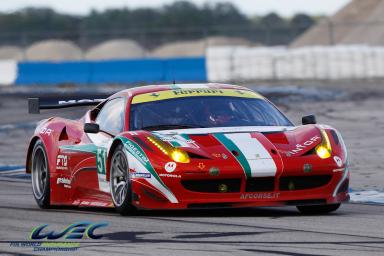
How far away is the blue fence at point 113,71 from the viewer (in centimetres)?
3719

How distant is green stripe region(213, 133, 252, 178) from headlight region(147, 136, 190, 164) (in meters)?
0.35

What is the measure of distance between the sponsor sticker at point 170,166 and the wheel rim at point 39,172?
2.42 meters

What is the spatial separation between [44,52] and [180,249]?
40.5 meters

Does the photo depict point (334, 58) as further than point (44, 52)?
No

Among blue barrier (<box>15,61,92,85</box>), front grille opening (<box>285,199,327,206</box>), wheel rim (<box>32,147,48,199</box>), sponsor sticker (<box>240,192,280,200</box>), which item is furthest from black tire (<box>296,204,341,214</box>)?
blue barrier (<box>15,61,92,85</box>)

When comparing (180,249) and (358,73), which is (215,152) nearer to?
(180,249)

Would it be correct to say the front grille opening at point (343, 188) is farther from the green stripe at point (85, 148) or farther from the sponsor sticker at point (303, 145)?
the green stripe at point (85, 148)

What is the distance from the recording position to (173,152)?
351 inches

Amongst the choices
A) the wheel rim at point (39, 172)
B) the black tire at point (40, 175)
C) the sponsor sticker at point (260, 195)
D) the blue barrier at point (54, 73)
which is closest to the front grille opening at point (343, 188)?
the sponsor sticker at point (260, 195)

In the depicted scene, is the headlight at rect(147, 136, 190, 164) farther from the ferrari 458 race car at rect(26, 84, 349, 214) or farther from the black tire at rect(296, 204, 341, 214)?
the black tire at rect(296, 204, 341, 214)

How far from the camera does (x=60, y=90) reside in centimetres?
3456

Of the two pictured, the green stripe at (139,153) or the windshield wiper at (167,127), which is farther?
the windshield wiper at (167,127)

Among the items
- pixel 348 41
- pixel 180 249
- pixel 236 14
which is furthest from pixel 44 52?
pixel 180 249
